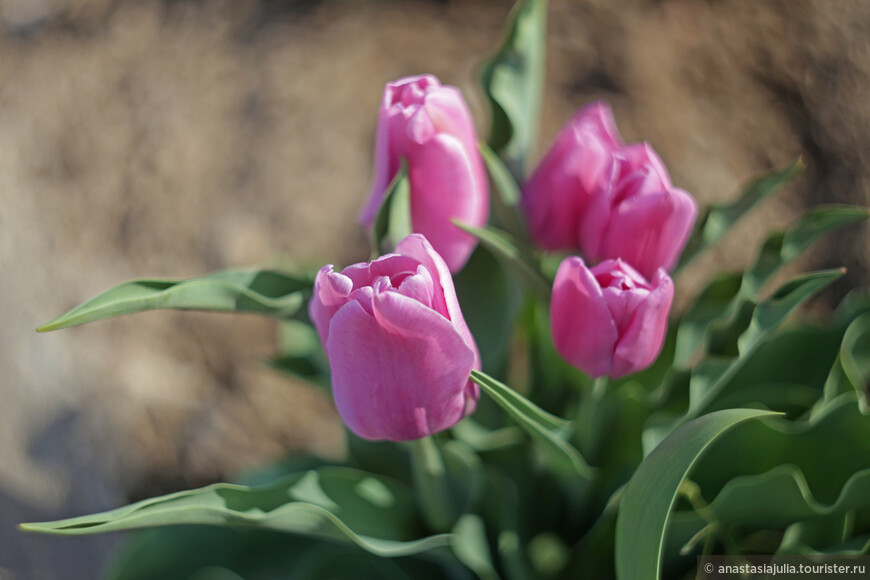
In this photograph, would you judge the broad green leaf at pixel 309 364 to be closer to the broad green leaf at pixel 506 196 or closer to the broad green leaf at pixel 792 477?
the broad green leaf at pixel 506 196

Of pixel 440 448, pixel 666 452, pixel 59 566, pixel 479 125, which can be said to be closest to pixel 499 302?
pixel 440 448

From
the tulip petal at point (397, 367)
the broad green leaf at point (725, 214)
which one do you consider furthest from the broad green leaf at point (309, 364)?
the broad green leaf at point (725, 214)

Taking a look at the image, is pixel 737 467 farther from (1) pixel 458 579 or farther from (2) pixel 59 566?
(2) pixel 59 566

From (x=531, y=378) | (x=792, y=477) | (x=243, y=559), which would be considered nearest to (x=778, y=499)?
(x=792, y=477)

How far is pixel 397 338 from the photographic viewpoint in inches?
16.2

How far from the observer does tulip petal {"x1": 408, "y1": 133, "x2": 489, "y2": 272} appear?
51cm

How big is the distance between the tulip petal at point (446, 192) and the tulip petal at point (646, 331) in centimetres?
13

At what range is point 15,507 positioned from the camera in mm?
1104

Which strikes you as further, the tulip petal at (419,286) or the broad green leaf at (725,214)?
the broad green leaf at (725,214)

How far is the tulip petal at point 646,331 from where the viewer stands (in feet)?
1.55

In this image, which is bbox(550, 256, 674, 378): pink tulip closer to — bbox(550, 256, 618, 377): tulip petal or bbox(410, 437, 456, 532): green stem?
bbox(550, 256, 618, 377): tulip petal

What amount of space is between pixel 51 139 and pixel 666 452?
4.03ft

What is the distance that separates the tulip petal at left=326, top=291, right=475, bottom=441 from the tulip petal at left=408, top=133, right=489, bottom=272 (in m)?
0.13
